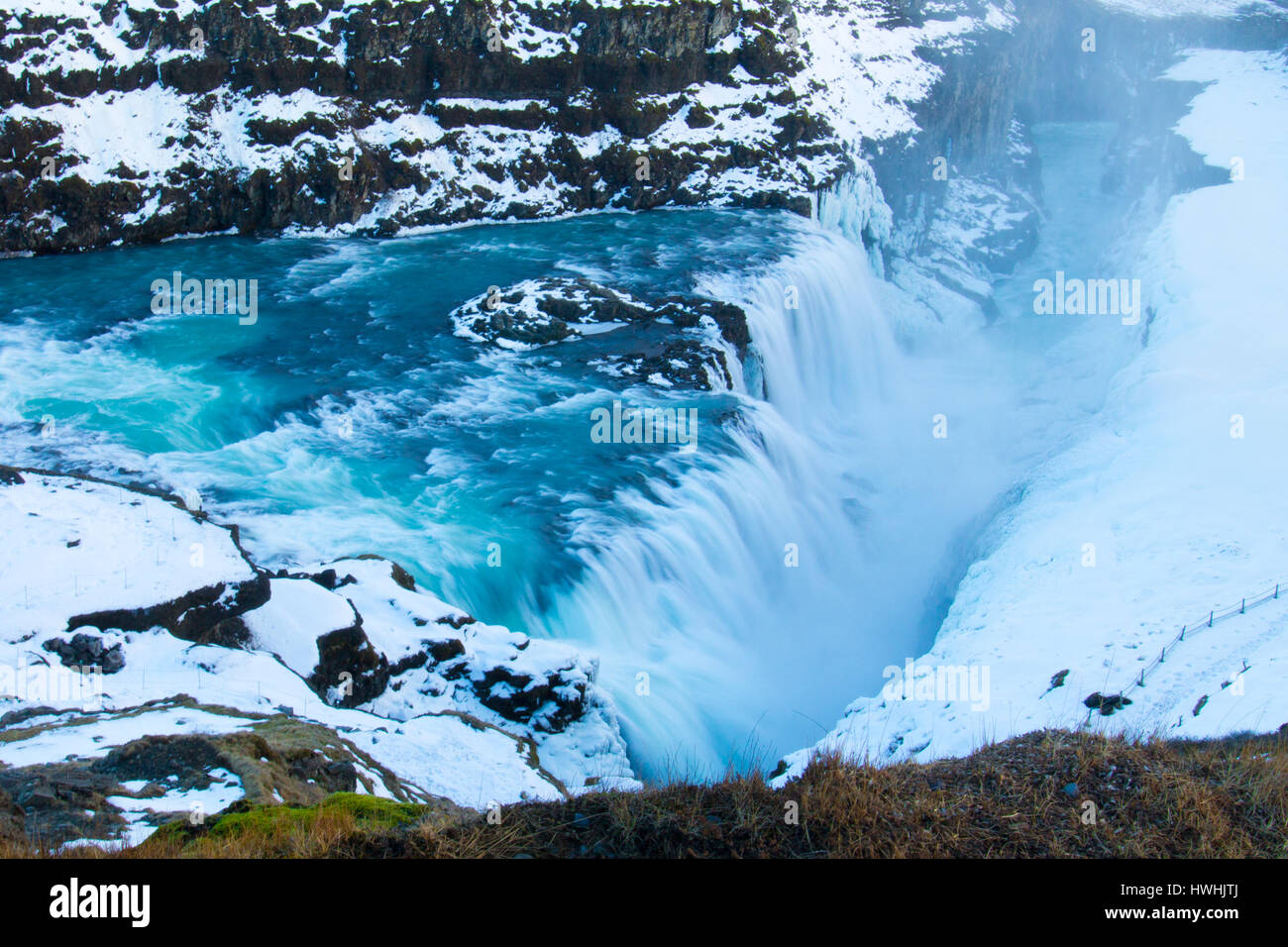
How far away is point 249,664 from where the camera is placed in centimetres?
1127

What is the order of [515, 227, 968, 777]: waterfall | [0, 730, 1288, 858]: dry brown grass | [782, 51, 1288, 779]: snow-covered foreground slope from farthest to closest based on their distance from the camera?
[515, 227, 968, 777]: waterfall < [782, 51, 1288, 779]: snow-covered foreground slope < [0, 730, 1288, 858]: dry brown grass

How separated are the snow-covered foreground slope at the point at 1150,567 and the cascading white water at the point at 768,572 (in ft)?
6.54

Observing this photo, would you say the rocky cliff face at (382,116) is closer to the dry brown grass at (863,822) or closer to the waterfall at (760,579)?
the waterfall at (760,579)

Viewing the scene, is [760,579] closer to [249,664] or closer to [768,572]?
[768,572]

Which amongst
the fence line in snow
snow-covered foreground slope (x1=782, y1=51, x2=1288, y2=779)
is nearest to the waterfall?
snow-covered foreground slope (x1=782, y1=51, x2=1288, y2=779)

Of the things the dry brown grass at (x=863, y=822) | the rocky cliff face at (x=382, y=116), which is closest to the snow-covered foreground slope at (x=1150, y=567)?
the dry brown grass at (x=863, y=822)

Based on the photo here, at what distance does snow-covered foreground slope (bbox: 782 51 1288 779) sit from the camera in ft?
39.0

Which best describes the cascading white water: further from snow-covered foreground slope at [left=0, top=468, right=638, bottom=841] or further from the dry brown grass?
the dry brown grass

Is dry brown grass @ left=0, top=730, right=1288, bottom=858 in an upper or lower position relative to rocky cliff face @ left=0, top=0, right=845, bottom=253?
lower

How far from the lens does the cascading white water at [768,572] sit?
604 inches

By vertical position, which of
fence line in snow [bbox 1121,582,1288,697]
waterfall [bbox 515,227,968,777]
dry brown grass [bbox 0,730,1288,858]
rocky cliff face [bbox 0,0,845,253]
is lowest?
waterfall [bbox 515,227,968,777]

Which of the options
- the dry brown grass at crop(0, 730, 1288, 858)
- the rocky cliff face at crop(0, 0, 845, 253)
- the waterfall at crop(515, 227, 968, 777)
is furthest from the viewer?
the rocky cliff face at crop(0, 0, 845, 253)

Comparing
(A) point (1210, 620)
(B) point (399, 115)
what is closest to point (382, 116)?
(B) point (399, 115)

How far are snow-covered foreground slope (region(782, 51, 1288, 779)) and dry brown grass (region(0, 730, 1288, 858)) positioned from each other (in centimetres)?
110
